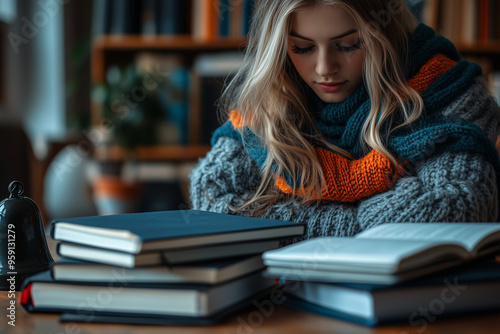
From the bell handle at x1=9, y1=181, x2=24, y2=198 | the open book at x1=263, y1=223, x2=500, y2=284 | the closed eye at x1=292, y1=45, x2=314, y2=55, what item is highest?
the closed eye at x1=292, y1=45, x2=314, y2=55

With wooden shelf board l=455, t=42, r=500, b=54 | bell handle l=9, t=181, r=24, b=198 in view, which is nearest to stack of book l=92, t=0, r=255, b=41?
wooden shelf board l=455, t=42, r=500, b=54

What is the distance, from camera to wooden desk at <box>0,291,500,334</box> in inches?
19.5

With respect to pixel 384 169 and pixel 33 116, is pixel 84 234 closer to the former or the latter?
pixel 384 169

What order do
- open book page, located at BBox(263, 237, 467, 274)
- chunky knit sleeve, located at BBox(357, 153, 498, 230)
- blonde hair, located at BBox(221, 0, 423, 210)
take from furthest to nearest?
blonde hair, located at BBox(221, 0, 423, 210) < chunky knit sleeve, located at BBox(357, 153, 498, 230) < open book page, located at BBox(263, 237, 467, 274)

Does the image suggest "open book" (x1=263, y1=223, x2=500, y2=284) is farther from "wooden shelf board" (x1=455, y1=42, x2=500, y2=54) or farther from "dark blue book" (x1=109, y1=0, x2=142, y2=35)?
"dark blue book" (x1=109, y1=0, x2=142, y2=35)

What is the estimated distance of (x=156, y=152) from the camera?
2.28 meters

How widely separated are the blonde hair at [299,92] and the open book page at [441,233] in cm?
31

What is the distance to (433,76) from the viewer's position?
3.20 feet

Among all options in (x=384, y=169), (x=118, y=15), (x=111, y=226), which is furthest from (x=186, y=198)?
(x=111, y=226)

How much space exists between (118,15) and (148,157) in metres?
0.57

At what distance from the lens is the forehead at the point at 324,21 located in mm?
911

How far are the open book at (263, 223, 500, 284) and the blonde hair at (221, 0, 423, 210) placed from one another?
0.37 m

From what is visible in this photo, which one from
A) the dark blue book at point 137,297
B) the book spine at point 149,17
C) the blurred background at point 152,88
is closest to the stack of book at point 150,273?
the dark blue book at point 137,297

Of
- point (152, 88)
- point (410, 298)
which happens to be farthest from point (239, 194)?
point (152, 88)
